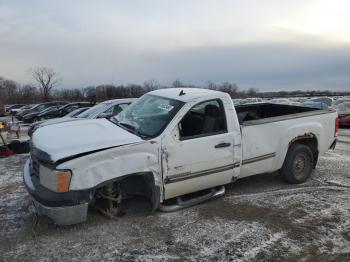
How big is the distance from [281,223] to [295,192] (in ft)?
4.93

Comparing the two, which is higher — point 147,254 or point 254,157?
point 254,157

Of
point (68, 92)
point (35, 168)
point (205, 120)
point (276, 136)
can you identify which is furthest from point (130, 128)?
point (68, 92)

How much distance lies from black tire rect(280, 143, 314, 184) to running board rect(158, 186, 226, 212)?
1.50 m

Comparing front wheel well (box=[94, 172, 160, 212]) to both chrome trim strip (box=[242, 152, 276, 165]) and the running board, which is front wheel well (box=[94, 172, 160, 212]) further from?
chrome trim strip (box=[242, 152, 276, 165])

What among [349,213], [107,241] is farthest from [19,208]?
[349,213]

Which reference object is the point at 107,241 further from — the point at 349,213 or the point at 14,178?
the point at 14,178

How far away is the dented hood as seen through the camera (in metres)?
4.52

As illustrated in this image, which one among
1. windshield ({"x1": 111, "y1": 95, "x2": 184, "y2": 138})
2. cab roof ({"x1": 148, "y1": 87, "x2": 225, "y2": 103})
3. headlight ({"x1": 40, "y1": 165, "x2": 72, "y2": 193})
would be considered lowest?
headlight ({"x1": 40, "y1": 165, "x2": 72, "y2": 193})

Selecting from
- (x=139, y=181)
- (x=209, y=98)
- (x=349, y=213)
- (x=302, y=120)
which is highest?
(x=209, y=98)

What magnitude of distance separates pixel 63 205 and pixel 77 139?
2.86ft

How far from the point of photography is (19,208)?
5668 millimetres

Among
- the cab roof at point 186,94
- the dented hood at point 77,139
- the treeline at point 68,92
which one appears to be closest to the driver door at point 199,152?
the cab roof at point 186,94

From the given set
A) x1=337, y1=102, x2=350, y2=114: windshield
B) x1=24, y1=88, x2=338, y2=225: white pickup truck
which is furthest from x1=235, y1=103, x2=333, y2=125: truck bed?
x1=337, y1=102, x2=350, y2=114: windshield

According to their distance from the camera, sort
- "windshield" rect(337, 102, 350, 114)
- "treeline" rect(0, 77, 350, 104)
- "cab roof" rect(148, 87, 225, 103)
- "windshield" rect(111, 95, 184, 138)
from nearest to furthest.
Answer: "windshield" rect(111, 95, 184, 138) < "cab roof" rect(148, 87, 225, 103) < "windshield" rect(337, 102, 350, 114) < "treeline" rect(0, 77, 350, 104)
